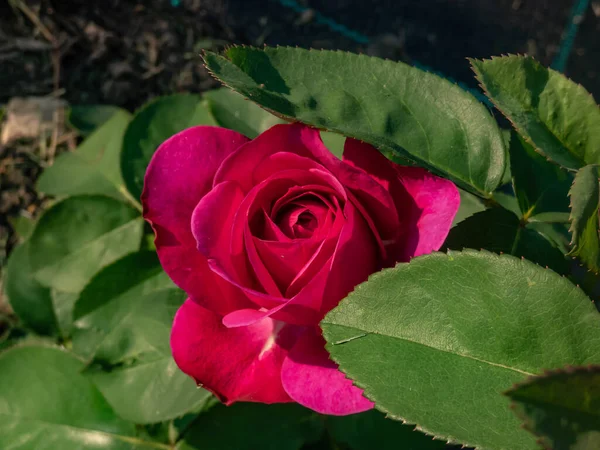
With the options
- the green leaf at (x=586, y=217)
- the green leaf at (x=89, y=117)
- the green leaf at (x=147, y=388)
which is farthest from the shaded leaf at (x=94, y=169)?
the green leaf at (x=586, y=217)

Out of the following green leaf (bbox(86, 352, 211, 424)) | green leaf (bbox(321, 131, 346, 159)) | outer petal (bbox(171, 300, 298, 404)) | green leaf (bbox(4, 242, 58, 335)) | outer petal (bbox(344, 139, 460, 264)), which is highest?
outer petal (bbox(344, 139, 460, 264))

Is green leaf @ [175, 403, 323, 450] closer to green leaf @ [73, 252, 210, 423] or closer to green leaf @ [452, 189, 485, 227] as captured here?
green leaf @ [73, 252, 210, 423]

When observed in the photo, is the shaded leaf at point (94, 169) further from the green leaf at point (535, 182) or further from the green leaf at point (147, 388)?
the green leaf at point (535, 182)

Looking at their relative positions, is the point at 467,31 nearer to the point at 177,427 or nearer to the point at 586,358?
the point at 177,427

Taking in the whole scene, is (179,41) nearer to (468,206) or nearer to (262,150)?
(468,206)

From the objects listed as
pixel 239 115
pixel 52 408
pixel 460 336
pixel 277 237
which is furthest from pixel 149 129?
pixel 460 336

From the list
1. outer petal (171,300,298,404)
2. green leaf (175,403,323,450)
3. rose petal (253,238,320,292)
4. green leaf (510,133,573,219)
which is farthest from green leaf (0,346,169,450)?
green leaf (510,133,573,219)
